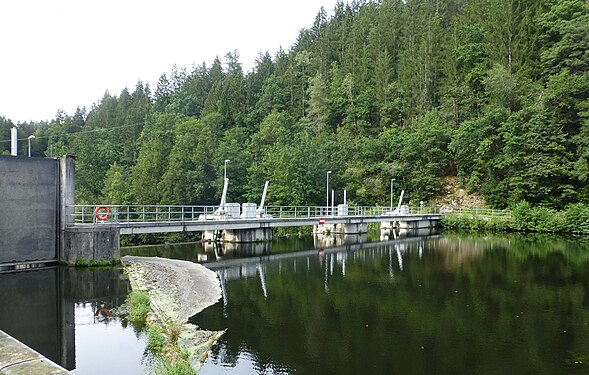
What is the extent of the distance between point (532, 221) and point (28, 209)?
144 feet

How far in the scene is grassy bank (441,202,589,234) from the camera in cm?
4544

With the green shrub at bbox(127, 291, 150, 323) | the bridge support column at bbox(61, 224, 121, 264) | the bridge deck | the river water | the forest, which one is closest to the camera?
the river water

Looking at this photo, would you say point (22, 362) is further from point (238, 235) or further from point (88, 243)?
point (238, 235)

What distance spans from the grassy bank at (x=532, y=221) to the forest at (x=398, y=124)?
4.32m

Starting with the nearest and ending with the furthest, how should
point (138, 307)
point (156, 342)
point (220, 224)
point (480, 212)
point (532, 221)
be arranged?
point (156, 342) < point (138, 307) < point (220, 224) < point (532, 221) < point (480, 212)

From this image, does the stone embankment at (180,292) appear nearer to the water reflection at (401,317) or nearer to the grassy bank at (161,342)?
the grassy bank at (161,342)

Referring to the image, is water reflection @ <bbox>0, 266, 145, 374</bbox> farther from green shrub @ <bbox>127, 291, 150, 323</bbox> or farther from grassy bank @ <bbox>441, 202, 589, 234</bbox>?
grassy bank @ <bbox>441, 202, 589, 234</bbox>

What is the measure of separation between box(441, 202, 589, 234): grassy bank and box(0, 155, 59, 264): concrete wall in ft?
137

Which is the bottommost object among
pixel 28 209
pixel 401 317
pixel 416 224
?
pixel 401 317

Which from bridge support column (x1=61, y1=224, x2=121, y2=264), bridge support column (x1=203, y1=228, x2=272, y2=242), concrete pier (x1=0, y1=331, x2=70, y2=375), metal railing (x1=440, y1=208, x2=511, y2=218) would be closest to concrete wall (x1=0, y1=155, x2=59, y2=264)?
bridge support column (x1=61, y1=224, x2=121, y2=264)

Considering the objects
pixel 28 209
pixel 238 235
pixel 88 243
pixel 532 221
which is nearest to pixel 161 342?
pixel 88 243

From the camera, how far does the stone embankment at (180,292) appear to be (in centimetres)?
1183

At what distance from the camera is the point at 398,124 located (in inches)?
2948

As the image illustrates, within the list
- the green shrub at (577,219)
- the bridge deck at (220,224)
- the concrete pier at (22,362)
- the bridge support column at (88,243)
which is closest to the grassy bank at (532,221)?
the green shrub at (577,219)
